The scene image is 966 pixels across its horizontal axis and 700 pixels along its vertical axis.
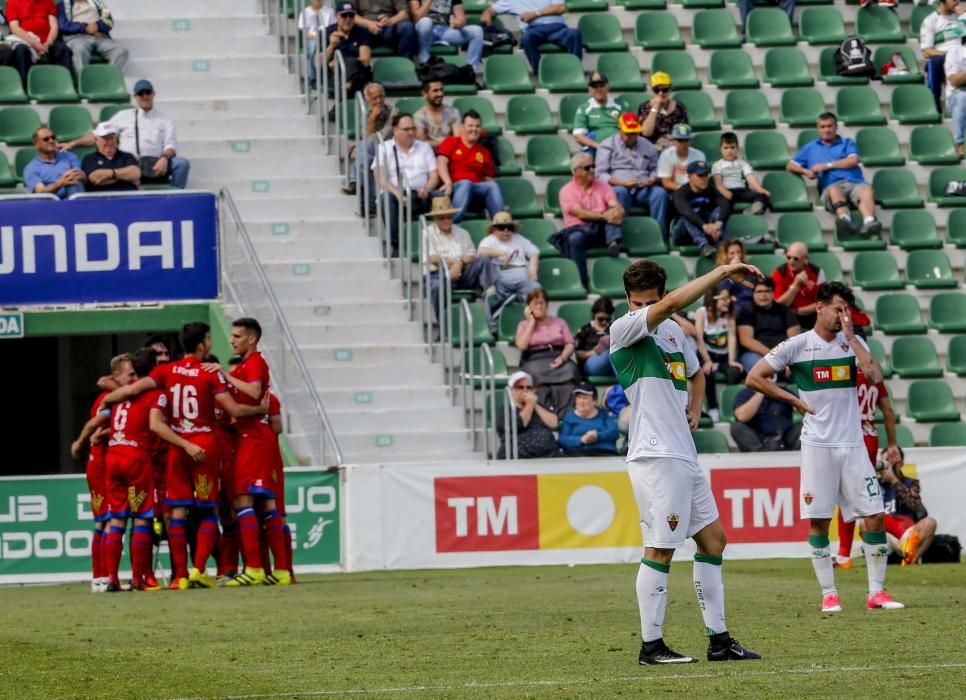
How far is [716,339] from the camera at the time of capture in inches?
769

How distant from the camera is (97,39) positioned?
22.2m

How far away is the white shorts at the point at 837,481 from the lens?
38.0 feet

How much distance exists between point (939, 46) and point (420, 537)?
435 inches

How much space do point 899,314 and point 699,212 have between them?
268cm

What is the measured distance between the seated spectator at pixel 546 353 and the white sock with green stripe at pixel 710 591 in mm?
10212

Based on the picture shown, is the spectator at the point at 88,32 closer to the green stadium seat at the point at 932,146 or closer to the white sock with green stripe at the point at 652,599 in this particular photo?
the green stadium seat at the point at 932,146

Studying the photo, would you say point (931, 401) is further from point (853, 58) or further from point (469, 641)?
point (469, 641)

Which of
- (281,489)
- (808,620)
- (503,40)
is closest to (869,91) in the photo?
(503,40)

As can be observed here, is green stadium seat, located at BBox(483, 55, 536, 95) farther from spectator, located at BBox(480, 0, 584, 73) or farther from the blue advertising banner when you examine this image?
the blue advertising banner

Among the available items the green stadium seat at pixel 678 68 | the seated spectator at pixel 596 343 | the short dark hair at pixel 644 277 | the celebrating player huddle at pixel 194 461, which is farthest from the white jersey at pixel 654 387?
the green stadium seat at pixel 678 68

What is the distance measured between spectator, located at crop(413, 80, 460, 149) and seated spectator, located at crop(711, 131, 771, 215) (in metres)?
3.23

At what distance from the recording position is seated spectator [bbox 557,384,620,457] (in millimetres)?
18047

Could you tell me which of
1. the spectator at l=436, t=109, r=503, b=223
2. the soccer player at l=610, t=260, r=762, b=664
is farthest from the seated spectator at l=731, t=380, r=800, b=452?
the soccer player at l=610, t=260, r=762, b=664

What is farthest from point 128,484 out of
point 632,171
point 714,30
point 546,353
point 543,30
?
point 714,30
